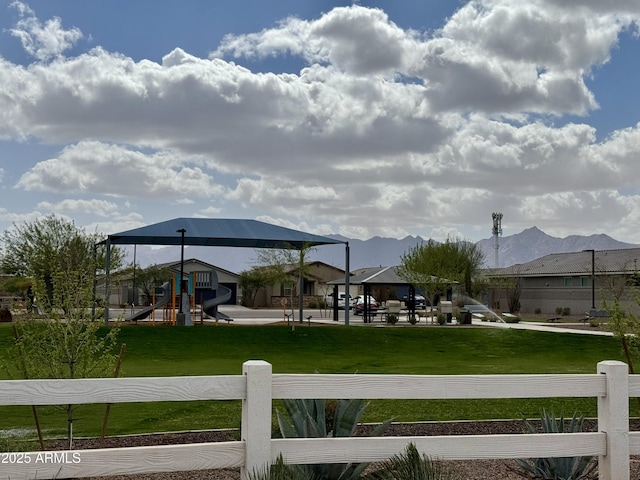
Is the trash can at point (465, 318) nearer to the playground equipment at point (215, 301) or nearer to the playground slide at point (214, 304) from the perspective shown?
the playground equipment at point (215, 301)

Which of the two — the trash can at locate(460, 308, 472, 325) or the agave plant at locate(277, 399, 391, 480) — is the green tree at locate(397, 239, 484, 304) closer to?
the trash can at locate(460, 308, 472, 325)

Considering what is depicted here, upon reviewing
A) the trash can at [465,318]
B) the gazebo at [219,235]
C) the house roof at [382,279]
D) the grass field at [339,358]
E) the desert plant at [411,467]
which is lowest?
the grass field at [339,358]

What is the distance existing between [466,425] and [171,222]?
2565 cm

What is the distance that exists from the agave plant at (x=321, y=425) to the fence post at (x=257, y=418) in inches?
20.5

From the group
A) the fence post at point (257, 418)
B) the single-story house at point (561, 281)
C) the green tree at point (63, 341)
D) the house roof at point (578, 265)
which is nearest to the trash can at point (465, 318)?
the single-story house at point (561, 281)

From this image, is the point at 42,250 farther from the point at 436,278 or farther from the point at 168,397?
the point at 168,397

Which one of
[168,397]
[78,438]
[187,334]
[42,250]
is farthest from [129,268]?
[168,397]

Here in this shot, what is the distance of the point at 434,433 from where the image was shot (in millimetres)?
9711

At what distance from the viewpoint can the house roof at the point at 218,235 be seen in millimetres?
33000

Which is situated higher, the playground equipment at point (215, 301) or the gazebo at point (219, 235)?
the gazebo at point (219, 235)

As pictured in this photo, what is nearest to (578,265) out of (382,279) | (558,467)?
(382,279)

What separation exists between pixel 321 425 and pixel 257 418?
1055mm

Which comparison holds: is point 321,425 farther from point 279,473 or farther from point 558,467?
point 558,467

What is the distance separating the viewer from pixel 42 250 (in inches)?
1767
